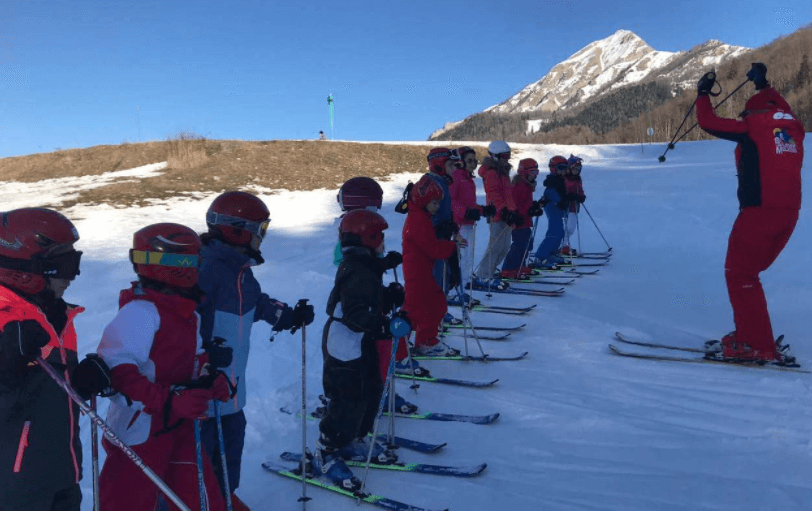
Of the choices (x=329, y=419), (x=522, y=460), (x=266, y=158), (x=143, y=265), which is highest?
(x=266, y=158)

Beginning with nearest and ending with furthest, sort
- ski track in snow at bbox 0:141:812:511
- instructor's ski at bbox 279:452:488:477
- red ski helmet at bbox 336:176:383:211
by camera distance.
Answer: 1. ski track in snow at bbox 0:141:812:511
2. instructor's ski at bbox 279:452:488:477
3. red ski helmet at bbox 336:176:383:211

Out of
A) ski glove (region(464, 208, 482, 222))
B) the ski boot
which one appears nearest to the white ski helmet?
ski glove (region(464, 208, 482, 222))

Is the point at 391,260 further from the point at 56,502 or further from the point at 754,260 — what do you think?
the point at 754,260

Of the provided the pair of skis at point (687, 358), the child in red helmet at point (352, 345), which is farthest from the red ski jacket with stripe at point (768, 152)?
the child in red helmet at point (352, 345)

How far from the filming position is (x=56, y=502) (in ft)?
7.51

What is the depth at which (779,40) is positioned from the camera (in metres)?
42.4

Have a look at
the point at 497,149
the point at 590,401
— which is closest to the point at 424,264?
the point at 590,401

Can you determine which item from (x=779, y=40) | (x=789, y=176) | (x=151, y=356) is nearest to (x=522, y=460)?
(x=151, y=356)

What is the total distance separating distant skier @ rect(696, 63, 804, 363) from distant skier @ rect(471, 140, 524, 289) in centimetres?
300

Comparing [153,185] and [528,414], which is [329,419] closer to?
[528,414]

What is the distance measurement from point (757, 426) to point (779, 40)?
4905 cm

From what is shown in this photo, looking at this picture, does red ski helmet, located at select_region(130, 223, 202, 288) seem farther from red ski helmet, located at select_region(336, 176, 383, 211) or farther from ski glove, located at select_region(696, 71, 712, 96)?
ski glove, located at select_region(696, 71, 712, 96)

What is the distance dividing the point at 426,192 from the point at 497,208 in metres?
3.17

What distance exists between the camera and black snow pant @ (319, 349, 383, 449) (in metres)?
3.45
